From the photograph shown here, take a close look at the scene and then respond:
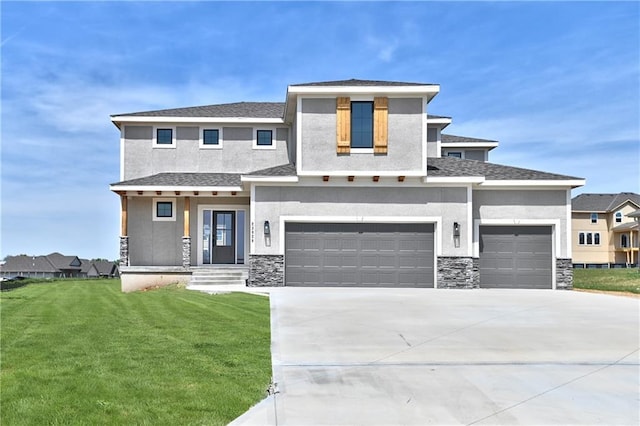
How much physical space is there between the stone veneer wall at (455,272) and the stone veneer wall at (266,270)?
5.40 m

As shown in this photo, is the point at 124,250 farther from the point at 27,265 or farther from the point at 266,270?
the point at 27,265

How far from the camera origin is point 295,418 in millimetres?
5336

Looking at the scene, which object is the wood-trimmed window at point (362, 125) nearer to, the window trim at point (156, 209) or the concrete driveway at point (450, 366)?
the window trim at point (156, 209)

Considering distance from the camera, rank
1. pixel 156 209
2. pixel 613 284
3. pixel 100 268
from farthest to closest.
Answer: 1. pixel 100 268
2. pixel 613 284
3. pixel 156 209

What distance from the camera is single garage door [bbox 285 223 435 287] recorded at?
19.2 meters

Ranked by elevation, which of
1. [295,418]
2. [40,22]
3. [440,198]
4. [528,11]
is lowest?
[295,418]

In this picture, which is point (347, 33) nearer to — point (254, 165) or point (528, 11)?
point (528, 11)

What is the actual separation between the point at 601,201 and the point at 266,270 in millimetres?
44324

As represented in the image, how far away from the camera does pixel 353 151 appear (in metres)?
19.2

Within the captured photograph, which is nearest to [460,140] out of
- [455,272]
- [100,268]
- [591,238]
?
[455,272]

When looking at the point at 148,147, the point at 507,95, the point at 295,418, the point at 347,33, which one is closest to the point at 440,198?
the point at 507,95

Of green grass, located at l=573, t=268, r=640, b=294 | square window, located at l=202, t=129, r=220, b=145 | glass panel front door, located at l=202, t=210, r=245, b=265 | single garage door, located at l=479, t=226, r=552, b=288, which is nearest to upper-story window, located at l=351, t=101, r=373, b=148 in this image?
single garage door, located at l=479, t=226, r=552, b=288

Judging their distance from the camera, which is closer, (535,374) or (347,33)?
(535,374)

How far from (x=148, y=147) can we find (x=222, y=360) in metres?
17.3
